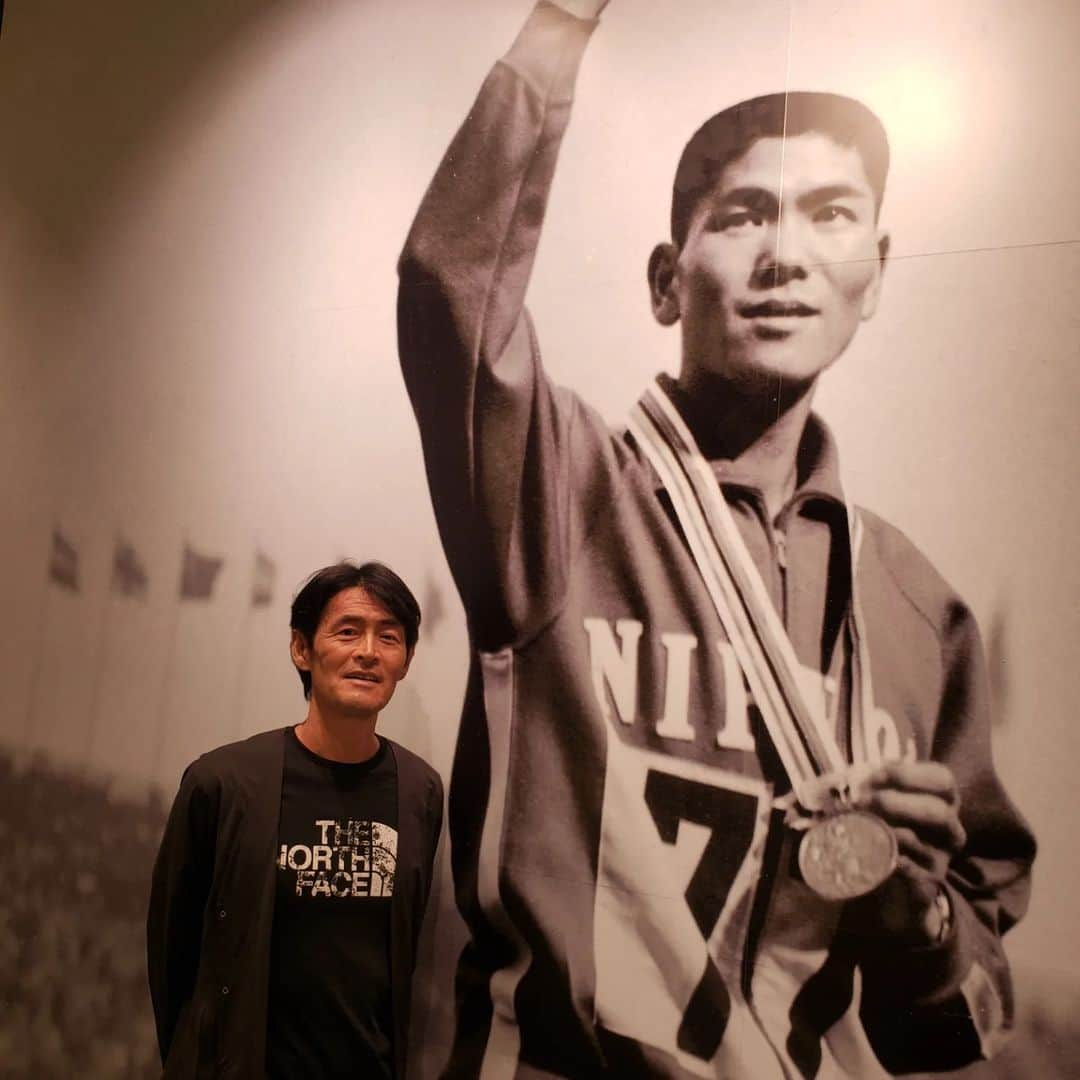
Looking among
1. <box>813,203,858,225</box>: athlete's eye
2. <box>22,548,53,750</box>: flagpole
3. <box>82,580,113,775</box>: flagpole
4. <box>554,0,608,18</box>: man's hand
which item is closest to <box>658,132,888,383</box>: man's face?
<box>813,203,858,225</box>: athlete's eye

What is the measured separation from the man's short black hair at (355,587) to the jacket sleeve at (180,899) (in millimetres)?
291

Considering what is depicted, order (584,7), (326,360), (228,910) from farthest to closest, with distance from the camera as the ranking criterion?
(326,360) < (584,7) < (228,910)

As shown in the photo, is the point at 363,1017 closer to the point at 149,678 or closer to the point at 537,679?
the point at 537,679

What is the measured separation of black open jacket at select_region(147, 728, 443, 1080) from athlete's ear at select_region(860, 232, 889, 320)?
3.42ft

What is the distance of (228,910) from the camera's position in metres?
1.70

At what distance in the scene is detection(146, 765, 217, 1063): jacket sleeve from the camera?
1.74 meters

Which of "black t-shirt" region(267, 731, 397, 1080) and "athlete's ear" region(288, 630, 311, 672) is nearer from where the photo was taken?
"black t-shirt" region(267, 731, 397, 1080)

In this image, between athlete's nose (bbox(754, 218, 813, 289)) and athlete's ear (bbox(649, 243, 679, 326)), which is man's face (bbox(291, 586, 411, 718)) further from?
athlete's nose (bbox(754, 218, 813, 289))

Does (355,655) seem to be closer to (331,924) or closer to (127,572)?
(331,924)

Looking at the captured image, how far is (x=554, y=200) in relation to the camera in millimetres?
1998

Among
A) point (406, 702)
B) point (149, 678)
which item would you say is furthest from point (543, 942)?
Result: point (149, 678)

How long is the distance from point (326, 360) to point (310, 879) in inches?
39.4

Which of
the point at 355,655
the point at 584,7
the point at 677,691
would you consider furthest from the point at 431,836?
the point at 584,7

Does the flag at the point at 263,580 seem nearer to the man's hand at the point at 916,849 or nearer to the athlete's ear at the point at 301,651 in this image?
the athlete's ear at the point at 301,651
